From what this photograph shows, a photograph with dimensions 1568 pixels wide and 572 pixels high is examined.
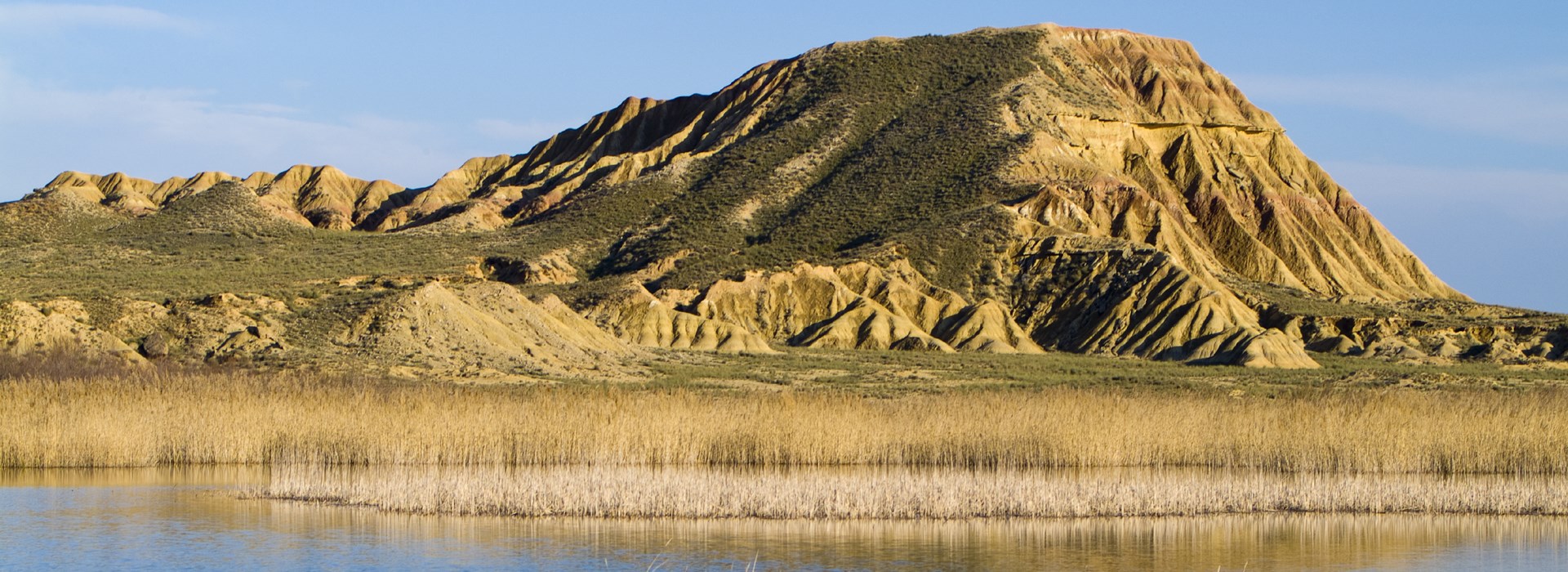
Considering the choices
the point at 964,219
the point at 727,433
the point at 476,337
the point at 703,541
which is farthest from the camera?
the point at 964,219

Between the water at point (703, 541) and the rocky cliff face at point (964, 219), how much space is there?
2887 cm

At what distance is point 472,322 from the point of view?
5578 cm

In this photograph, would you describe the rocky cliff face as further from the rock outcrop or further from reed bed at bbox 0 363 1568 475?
reed bed at bbox 0 363 1568 475

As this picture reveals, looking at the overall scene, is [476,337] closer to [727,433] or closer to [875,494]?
[727,433]

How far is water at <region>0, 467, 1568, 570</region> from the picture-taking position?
19.8 m

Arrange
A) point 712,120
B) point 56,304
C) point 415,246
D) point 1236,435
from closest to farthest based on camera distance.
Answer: point 1236,435 < point 56,304 < point 415,246 < point 712,120

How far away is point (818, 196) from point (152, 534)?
83.3 meters

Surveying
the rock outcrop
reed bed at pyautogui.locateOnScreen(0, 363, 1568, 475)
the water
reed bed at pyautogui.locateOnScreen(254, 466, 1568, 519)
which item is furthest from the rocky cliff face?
the water

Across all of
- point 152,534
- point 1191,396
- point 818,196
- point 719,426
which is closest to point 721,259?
point 818,196

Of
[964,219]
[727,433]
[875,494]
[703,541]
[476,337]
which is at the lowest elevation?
[703,541]

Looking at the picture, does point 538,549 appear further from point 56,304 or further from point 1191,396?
point 56,304

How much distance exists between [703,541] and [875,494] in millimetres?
4278

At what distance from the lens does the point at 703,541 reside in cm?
2166

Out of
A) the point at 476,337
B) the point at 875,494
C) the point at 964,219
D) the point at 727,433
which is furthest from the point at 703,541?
the point at 964,219
